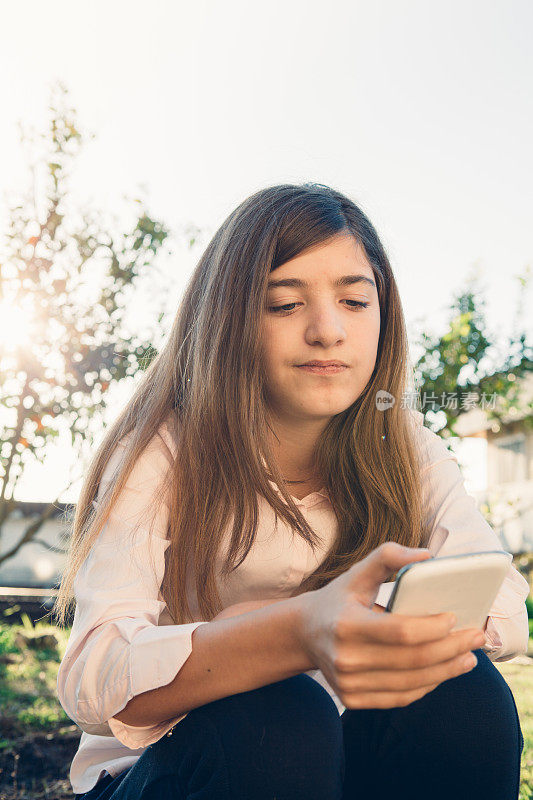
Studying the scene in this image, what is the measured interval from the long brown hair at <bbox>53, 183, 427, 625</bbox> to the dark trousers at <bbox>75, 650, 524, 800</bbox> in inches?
14.0

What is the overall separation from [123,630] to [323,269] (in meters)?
0.85

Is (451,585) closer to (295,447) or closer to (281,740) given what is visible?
(281,740)

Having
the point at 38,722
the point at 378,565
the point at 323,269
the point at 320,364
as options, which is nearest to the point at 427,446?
the point at 320,364

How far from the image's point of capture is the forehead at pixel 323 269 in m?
1.62

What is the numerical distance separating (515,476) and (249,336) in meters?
13.6

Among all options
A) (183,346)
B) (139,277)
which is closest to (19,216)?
(139,277)

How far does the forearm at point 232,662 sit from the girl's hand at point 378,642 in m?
0.07

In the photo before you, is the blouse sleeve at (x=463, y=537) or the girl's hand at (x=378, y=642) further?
the blouse sleeve at (x=463, y=537)

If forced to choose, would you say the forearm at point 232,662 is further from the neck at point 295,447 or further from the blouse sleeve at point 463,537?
the neck at point 295,447

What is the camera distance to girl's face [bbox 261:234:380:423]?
1587 millimetres

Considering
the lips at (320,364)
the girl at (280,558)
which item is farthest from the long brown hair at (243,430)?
the lips at (320,364)

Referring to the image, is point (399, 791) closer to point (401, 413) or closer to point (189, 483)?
point (189, 483)

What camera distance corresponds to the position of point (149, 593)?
4.50 feet

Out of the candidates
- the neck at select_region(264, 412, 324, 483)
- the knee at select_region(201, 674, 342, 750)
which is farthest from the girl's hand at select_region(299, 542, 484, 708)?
the neck at select_region(264, 412, 324, 483)
